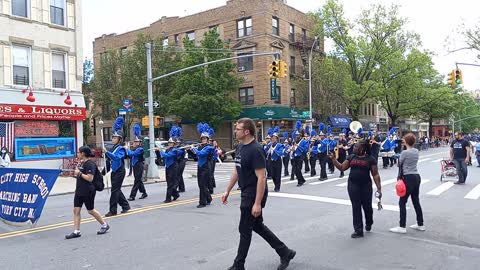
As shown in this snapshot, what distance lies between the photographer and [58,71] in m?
22.3

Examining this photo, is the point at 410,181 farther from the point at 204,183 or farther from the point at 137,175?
the point at 137,175

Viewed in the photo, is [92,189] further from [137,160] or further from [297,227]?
[137,160]

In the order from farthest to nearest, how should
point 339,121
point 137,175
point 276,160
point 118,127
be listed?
1. point 339,121
2. point 276,160
3. point 137,175
4. point 118,127

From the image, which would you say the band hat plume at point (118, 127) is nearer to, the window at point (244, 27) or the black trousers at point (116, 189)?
the black trousers at point (116, 189)

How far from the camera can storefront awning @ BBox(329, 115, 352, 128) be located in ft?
130

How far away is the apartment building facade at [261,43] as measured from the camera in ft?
125

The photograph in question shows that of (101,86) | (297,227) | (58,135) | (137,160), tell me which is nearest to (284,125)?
(101,86)

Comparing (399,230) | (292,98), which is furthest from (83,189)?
(292,98)

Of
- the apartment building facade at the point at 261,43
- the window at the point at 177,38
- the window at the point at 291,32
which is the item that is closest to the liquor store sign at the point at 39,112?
the apartment building facade at the point at 261,43

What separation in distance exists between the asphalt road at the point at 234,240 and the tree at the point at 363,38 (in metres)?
31.0

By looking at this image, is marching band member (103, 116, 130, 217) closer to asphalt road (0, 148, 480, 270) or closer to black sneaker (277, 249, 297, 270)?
asphalt road (0, 148, 480, 270)

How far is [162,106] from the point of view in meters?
38.0

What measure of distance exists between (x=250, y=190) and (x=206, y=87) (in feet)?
102

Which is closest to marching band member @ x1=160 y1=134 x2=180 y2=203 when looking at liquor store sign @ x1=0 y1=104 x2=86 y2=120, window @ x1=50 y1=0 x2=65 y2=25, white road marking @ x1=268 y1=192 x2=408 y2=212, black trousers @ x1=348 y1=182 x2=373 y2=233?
white road marking @ x1=268 y1=192 x2=408 y2=212
